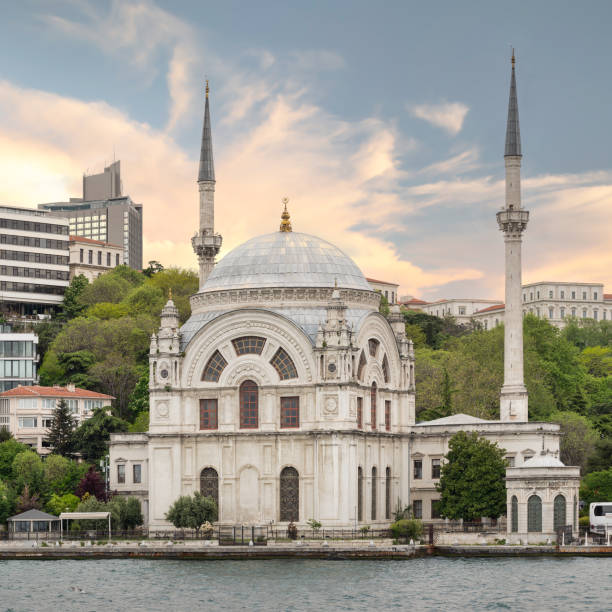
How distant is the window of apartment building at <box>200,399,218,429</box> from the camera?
78.7 metres

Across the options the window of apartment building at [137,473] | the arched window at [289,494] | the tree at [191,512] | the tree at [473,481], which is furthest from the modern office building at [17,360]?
the tree at [473,481]

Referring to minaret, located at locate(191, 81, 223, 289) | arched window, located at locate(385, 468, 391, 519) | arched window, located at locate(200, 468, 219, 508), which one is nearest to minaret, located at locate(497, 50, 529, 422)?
arched window, located at locate(385, 468, 391, 519)

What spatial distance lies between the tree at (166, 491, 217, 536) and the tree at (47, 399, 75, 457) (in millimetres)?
15455

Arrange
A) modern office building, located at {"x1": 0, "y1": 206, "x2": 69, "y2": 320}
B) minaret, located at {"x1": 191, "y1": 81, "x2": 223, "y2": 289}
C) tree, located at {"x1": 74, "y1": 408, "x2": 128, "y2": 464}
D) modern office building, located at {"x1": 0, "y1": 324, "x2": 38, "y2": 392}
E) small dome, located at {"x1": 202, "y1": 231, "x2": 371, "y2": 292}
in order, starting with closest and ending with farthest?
small dome, located at {"x1": 202, "y1": 231, "x2": 371, "y2": 292}
tree, located at {"x1": 74, "y1": 408, "x2": 128, "y2": 464}
minaret, located at {"x1": 191, "y1": 81, "x2": 223, "y2": 289}
modern office building, located at {"x1": 0, "y1": 324, "x2": 38, "y2": 392}
modern office building, located at {"x1": 0, "y1": 206, "x2": 69, "y2": 320}

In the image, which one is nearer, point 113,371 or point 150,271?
point 113,371

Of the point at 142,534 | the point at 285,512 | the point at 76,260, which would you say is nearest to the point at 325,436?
the point at 285,512

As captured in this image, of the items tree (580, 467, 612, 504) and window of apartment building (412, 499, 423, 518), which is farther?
window of apartment building (412, 499, 423, 518)

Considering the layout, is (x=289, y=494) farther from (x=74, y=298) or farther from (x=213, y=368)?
(x=74, y=298)

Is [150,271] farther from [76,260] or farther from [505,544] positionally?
[505,544]

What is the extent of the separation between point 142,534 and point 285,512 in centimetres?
749

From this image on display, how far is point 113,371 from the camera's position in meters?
105

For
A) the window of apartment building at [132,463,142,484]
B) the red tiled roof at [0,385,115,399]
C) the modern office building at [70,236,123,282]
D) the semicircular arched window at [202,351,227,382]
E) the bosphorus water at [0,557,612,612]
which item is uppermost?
the modern office building at [70,236,123,282]

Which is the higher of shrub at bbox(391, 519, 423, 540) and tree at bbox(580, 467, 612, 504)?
tree at bbox(580, 467, 612, 504)

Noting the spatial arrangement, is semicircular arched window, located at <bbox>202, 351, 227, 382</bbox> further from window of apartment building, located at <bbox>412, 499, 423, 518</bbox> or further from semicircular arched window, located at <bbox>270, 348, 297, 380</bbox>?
window of apartment building, located at <bbox>412, 499, 423, 518</bbox>
